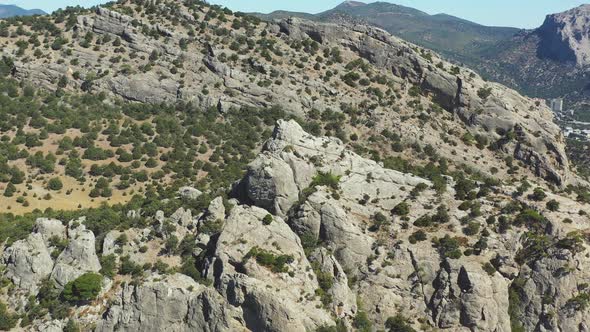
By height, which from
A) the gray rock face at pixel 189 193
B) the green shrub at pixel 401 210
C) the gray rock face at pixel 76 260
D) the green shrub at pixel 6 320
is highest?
the green shrub at pixel 401 210

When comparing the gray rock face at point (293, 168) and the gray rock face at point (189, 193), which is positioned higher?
the gray rock face at point (293, 168)

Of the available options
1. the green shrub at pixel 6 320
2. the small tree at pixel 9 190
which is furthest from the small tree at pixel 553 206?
the small tree at pixel 9 190

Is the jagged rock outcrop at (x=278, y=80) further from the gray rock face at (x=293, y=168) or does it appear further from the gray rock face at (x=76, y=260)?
the gray rock face at (x=76, y=260)

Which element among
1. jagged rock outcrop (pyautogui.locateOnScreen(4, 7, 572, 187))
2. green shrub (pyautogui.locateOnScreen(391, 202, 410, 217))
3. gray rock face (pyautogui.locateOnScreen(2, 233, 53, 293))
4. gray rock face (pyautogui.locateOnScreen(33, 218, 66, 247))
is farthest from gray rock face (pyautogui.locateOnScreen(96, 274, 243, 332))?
jagged rock outcrop (pyautogui.locateOnScreen(4, 7, 572, 187))

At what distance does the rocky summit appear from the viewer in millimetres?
49500

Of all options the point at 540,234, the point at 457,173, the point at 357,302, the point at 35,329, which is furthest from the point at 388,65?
the point at 35,329

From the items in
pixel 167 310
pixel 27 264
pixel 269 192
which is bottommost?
pixel 167 310

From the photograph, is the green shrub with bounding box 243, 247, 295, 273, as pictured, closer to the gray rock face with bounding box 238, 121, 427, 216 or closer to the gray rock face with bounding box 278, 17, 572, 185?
the gray rock face with bounding box 238, 121, 427, 216

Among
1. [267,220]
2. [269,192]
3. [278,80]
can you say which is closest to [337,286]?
[267,220]

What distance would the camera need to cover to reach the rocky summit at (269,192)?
1949 inches

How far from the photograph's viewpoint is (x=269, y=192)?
58656 mm

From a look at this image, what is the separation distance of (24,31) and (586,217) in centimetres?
12147

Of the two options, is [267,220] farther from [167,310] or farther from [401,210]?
[401,210]

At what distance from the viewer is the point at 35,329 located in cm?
4672
